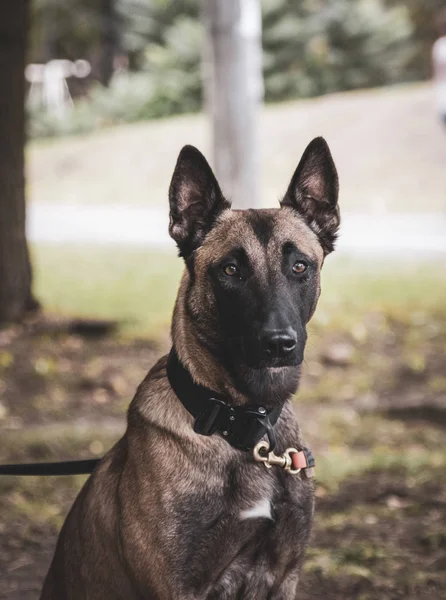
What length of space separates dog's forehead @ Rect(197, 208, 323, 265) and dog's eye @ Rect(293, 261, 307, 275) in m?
0.04

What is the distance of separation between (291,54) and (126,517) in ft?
73.9

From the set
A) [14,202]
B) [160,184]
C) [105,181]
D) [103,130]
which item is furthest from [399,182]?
[103,130]

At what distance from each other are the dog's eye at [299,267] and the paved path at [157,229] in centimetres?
818

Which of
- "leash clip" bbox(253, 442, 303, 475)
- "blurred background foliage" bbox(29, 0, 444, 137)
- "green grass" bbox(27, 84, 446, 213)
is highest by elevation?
"blurred background foliage" bbox(29, 0, 444, 137)

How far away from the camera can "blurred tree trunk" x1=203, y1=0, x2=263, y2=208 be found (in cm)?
864

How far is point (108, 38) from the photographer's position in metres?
29.2

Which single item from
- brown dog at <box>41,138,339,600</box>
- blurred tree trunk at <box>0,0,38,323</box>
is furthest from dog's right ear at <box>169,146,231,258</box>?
blurred tree trunk at <box>0,0,38,323</box>

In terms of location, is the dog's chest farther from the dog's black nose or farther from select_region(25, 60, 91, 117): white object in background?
select_region(25, 60, 91, 117): white object in background

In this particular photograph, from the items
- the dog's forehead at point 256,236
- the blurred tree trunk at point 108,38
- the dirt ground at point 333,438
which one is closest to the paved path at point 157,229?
the dirt ground at point 333,438

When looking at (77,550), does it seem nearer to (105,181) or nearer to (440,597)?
(440,597)

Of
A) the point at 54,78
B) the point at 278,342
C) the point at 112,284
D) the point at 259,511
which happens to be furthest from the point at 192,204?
the point at 54,78

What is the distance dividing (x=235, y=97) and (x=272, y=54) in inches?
618

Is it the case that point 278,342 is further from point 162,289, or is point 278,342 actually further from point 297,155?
point 297,155

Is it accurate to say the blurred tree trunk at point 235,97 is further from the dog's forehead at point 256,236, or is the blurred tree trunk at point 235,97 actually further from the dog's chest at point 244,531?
the dog's chest at point 244,531
